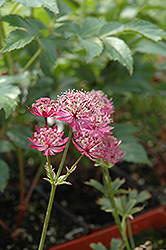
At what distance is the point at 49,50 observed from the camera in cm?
68

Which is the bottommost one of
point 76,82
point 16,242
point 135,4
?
point 16,242

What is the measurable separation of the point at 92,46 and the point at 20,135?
0.27 meters

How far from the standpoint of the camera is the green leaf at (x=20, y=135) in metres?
0.76

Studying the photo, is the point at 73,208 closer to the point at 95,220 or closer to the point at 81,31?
the point at 95,220

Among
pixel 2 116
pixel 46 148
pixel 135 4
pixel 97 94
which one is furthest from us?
pixel 135 4

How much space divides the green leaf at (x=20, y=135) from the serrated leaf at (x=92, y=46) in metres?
0.25

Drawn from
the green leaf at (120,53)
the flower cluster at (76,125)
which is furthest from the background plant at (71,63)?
the flower cluster at (76,125)

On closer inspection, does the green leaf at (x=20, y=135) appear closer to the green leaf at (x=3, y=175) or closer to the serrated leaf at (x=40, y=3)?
the green leaf at (x=3, y=175)

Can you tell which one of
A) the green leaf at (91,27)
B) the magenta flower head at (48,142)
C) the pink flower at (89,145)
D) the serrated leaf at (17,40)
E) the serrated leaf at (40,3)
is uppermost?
the serrated leaf at (40,3)

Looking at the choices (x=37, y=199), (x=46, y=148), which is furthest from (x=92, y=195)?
(x=46, y=148)

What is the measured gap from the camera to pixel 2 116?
766 mm

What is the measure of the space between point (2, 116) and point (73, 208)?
43 cm

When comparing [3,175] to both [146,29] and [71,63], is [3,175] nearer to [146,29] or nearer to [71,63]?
[146,29]

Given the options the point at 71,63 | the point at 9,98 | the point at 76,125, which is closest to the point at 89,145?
the point at 76,125
